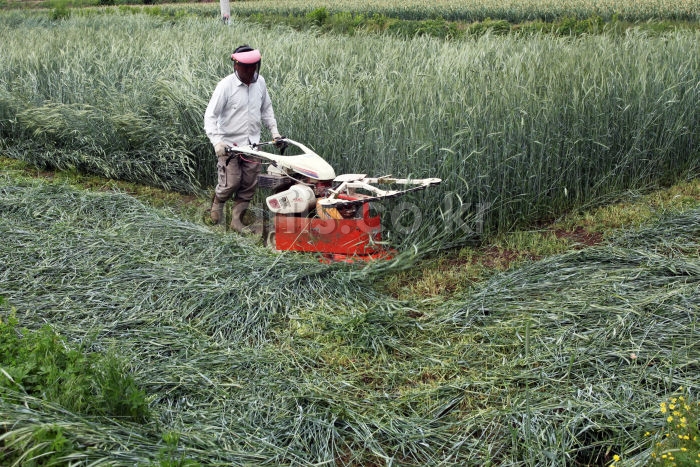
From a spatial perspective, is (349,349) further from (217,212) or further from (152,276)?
(217,212)

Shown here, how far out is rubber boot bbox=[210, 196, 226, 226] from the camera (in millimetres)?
5961

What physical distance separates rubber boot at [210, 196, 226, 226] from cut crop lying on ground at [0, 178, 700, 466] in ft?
2.39

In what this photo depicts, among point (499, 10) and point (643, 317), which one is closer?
point (643, 317)

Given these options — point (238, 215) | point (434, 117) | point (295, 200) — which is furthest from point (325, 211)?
point (238, 215)

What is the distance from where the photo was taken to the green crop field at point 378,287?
296 centimetres

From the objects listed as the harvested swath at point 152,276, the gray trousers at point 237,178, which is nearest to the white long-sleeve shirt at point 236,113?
the gray trousers at point 237,178

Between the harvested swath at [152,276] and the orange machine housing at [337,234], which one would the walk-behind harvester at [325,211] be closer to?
the orange machine housing at [337,234]

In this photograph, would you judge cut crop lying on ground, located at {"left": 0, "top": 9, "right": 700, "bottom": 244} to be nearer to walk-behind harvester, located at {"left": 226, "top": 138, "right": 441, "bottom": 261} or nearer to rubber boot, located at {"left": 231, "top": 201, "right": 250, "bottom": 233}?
walk-behind harvester, located at {"left": 226, "top": 138, "right": 441, "bottom": 261}

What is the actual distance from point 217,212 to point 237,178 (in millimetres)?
403

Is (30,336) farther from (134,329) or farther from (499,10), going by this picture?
(499,10)

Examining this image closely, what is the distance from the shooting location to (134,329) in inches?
157

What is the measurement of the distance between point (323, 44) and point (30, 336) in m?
6.60

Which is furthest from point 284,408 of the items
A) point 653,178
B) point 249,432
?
point 653,178

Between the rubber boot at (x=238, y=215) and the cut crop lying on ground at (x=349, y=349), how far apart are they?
63 centimetres
